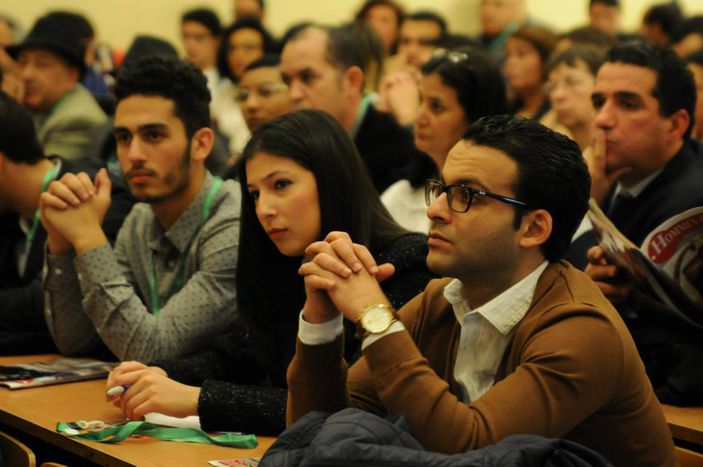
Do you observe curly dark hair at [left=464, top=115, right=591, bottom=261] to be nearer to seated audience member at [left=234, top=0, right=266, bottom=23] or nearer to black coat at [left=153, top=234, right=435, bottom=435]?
black coat at [left=153, top=234, right=435, bottom=435]

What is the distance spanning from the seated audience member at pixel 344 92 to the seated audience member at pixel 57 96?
1.10 meters

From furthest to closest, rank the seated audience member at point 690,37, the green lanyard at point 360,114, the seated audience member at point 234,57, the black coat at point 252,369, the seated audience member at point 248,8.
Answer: the seated audience member at point 248,8, the seated audience member at point 234,57, the seated audience member at point 690,37, the green lanyard at point 360,114, the black coat at point 252,369

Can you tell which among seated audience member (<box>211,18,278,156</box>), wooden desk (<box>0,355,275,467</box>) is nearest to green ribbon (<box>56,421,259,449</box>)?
wooden desk (<box>0,355,275,467</box>)

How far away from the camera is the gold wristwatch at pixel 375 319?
183 cm

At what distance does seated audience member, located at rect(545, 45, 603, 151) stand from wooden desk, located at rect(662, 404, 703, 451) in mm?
2192

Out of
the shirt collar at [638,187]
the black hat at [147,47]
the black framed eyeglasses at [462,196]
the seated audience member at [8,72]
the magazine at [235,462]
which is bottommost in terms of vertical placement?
the shirt collar at [638,187]

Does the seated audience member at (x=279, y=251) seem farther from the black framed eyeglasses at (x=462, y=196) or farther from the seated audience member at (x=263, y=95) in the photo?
the seated audience member at (x=263, y=95)

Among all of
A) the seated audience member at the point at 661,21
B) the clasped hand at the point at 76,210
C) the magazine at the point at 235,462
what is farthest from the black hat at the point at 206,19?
the magazine at the point at 235,462

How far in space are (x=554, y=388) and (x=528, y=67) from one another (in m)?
4.47

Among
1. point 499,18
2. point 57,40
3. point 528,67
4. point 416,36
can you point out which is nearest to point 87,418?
point 57,40

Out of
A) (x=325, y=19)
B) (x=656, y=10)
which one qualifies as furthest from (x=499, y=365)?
(x=325, y=19)

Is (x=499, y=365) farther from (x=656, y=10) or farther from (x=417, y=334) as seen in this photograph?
(x=656, y=10)

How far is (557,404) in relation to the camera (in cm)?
176

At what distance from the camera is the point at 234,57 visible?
7.11 m
